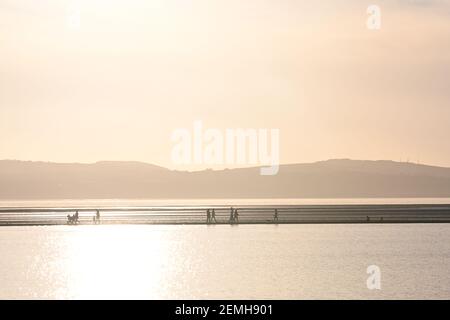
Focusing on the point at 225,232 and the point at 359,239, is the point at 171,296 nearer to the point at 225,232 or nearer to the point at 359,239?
the point at 359,239

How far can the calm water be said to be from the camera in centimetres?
7438

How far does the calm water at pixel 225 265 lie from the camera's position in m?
74.4

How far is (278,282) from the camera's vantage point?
79.2m

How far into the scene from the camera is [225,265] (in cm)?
9512

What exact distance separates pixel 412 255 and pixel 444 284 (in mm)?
28960

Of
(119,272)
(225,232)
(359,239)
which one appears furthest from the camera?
(225,232)

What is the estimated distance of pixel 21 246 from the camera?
124438mm
